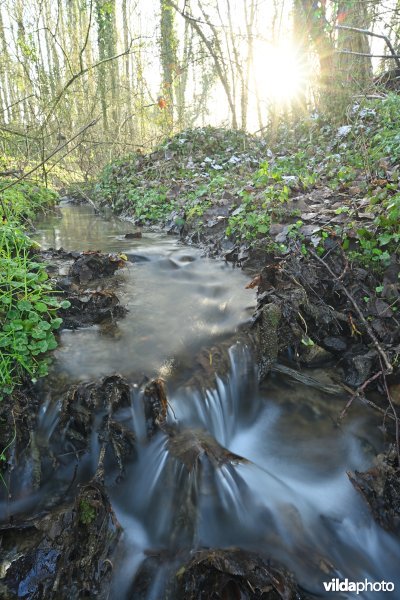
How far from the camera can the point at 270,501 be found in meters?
2.15

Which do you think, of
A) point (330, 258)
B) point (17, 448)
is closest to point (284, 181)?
point (330, 258)

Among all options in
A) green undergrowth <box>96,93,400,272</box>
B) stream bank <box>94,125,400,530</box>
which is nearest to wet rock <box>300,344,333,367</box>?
stream bank <box>94,125,400,530</box>

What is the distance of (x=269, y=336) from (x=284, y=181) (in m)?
3.13

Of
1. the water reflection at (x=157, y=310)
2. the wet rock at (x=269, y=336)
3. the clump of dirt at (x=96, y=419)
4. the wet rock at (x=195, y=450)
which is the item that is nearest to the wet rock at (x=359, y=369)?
the wet rock at (x=269, y=336)

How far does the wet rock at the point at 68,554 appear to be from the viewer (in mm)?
1693

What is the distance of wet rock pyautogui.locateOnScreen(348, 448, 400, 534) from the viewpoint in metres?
2.04

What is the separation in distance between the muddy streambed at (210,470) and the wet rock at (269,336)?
11 cm

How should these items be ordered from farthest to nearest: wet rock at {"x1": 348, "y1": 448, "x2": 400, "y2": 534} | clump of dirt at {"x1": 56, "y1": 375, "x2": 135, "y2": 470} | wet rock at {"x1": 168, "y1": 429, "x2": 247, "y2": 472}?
clump of dirt at {"x1": 56, "y1": 375, "x2": 135, "y2": 470}
wet rock at {"x1": 168, "y1": 429, "x2": 247, "y2": 472}
wet rock at {"x1": 348, "y1": 448, "x2": 400, "y2": 534}

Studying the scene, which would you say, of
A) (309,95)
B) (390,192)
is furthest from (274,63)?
(390,192)

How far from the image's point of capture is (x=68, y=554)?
1.76 meters

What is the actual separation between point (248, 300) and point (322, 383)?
1158 millimetres

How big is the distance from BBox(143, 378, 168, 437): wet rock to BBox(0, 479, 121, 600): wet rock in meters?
0.51

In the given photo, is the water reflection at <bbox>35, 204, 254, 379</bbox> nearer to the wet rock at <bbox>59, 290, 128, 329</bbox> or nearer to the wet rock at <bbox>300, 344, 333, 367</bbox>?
A: the wet rock at <bbox>59, 290, 128, 329</bbox>

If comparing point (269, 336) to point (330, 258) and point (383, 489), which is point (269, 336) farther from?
point (383, 489)
